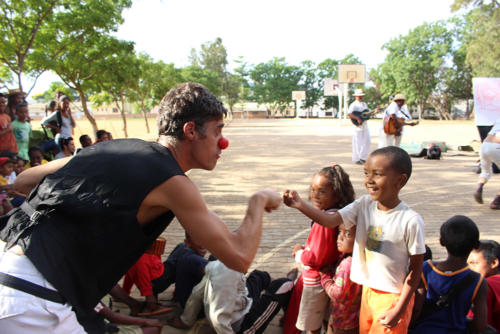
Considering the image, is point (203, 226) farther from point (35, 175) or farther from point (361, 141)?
point (361, 141)

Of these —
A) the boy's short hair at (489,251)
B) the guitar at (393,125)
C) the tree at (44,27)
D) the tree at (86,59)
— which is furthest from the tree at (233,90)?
A: the boy's short hair at (489,251)

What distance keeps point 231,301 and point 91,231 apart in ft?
4.66

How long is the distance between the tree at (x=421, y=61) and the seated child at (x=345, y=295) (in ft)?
184

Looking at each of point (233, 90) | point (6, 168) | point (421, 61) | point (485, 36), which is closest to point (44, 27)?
point (6, 168)

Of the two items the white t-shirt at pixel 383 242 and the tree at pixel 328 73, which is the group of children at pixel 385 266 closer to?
the white t-shirt at pixel 383 242

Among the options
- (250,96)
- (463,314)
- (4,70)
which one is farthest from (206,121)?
(250,96)

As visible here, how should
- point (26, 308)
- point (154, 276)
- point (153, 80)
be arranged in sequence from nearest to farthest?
point (26, 308)
point (154, 276)
point (153, 80)

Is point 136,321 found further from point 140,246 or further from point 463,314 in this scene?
point 463,314

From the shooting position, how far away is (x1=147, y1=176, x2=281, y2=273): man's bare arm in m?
1.41

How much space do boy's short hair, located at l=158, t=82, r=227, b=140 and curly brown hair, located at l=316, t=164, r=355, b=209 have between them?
1.20 m

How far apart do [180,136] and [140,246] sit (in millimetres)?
479

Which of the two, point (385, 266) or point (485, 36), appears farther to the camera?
point (485, 36)

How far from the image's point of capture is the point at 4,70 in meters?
14.3

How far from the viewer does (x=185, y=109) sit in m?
1.60
